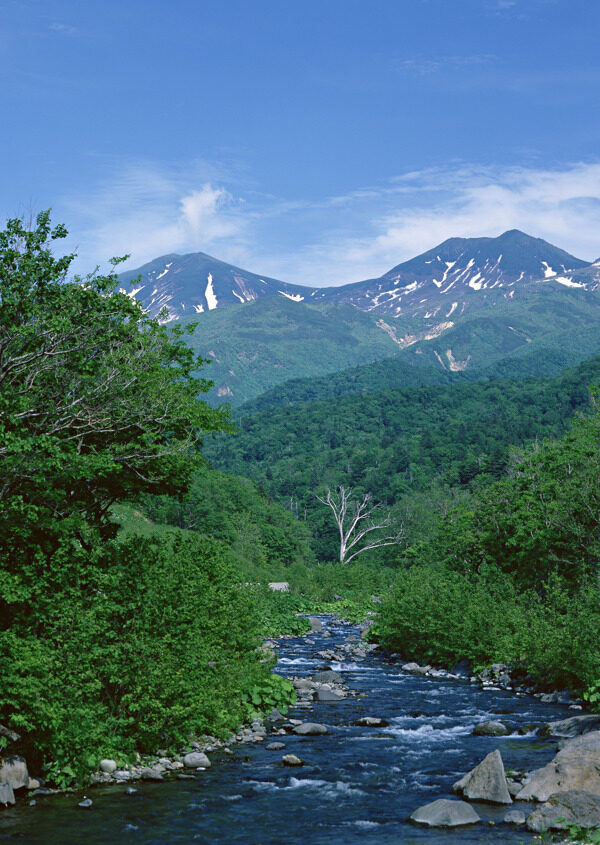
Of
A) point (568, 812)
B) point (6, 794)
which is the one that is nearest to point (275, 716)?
point (6, 794)

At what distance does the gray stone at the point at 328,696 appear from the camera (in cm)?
3099

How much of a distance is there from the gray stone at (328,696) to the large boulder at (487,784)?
12620 mm

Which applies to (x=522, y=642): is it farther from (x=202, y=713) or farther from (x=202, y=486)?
(x=202, y=486)

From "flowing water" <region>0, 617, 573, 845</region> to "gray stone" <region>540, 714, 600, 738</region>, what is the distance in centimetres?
79

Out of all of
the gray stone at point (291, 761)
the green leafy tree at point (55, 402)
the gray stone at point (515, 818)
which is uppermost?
the green leafy tree at point (55, 402)

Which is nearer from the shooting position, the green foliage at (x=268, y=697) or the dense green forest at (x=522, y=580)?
the green foliage at (x=268, y=697)

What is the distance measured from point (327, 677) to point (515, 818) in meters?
19.8

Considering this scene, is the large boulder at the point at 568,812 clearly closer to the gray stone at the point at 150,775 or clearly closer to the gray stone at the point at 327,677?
the gray stone at the point at 150,775

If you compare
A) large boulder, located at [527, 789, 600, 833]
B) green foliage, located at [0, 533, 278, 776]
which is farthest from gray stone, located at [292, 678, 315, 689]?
large boulder, located at [527, 789, 600, 833]

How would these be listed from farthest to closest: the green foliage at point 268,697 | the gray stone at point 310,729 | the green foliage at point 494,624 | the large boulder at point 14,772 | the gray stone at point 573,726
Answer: the green foliage at point 494,624, the green foliage at point 268,697, the gray stone at point 310,729, the gray stone at point 573,726, the large boulder at point 14,772

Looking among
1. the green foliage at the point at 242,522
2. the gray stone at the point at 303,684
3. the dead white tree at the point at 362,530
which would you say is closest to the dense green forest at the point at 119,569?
the gray stone at the point at 303,684

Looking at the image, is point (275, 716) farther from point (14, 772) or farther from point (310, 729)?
point (14, 772)

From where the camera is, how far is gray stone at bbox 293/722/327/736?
24.8 meters

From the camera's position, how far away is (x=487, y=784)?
1811 centimetres
